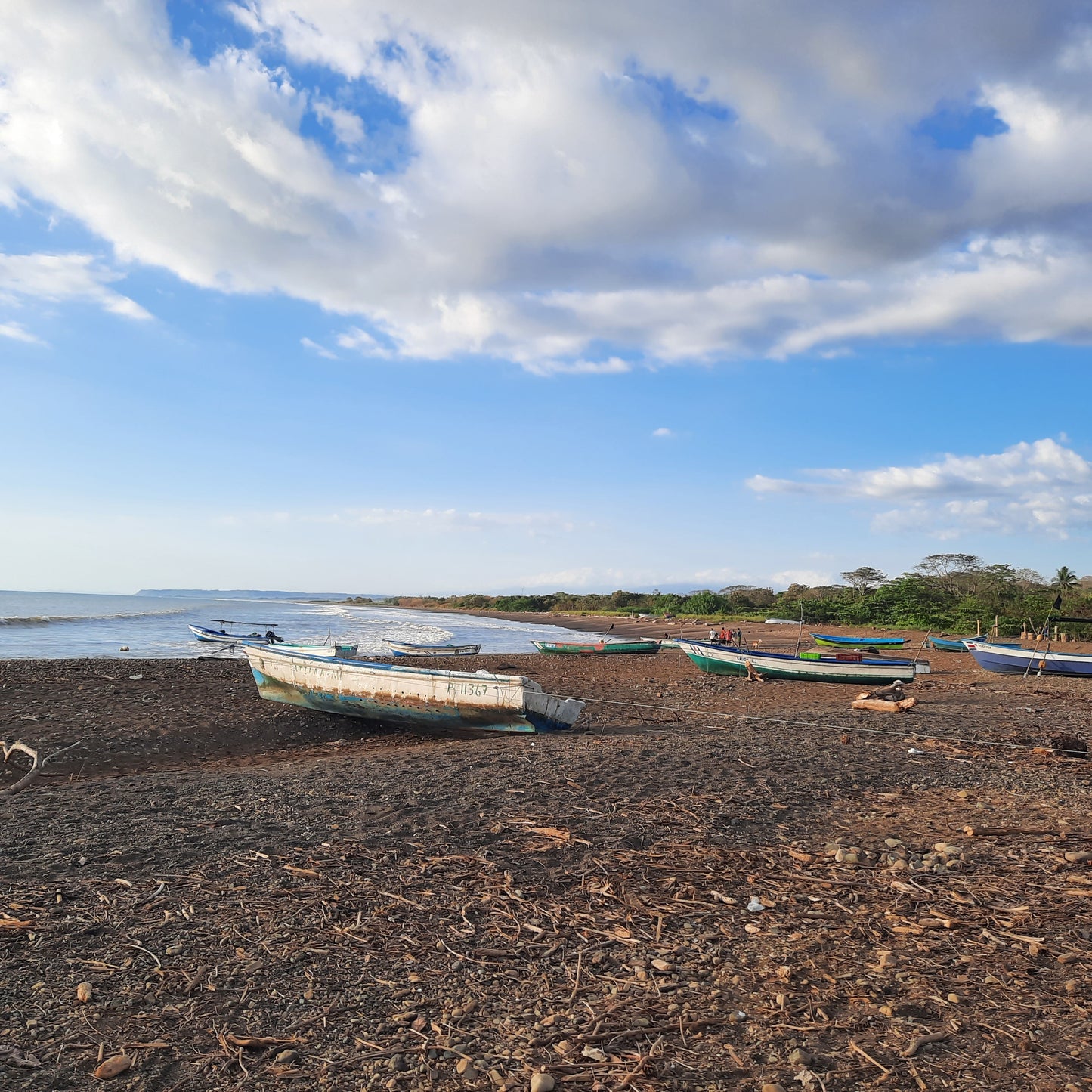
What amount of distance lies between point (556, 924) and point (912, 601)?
5503 cm

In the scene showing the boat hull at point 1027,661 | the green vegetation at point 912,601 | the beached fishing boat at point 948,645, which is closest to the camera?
the boat hull at point 1027,661

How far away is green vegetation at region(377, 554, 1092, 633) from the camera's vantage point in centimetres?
4484

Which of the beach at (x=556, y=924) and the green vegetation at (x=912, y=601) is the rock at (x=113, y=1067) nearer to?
the beach at (x=556, y=924)

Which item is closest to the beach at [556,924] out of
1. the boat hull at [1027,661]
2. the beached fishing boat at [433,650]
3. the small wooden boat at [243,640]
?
the small wooden boat at [243,640]

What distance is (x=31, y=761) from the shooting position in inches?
388

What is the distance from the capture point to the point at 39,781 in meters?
8.77

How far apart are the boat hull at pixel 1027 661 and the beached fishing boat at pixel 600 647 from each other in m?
13.1

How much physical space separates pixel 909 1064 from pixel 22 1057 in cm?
374

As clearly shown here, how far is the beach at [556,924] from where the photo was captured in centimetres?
314

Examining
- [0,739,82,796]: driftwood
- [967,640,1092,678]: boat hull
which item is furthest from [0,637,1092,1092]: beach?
[967,640,1092,678]: boat hull

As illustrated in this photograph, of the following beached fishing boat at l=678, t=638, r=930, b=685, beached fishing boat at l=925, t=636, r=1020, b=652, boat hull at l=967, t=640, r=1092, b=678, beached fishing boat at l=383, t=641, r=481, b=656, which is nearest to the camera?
beached fishing boat at l=678, t=638, r=930, b=685

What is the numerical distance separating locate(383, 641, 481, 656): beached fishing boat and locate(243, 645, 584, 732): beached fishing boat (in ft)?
60.6

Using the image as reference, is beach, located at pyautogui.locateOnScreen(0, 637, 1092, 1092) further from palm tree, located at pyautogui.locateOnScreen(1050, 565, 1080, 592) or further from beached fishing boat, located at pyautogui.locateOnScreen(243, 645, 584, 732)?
palm tree, located at pyautogui.locateOnScreen(1050, 565, 1080, 592)

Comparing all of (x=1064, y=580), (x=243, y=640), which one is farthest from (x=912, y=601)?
(x=243, y=640)
